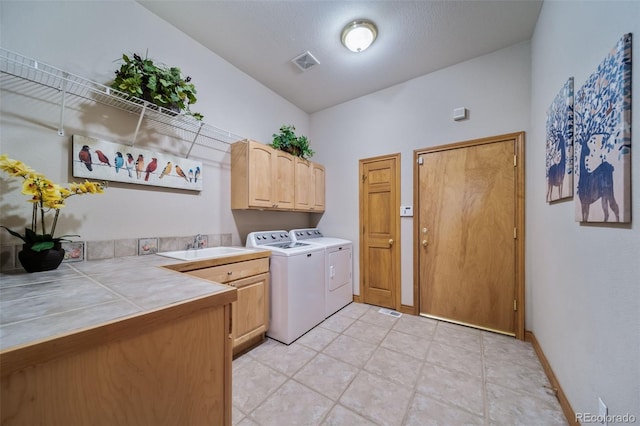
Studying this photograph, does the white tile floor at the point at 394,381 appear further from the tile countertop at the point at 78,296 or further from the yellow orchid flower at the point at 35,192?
the yellow orchid flower at the point at 35,192

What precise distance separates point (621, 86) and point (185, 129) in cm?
268

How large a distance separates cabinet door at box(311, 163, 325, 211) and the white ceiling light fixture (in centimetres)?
146

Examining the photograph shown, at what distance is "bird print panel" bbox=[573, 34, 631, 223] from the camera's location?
84 cm

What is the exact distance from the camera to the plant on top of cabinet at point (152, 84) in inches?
62.2

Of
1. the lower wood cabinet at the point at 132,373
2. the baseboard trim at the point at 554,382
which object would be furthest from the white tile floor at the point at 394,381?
the lower wood cabinet at the point at 132,373

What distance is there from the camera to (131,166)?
1.75m

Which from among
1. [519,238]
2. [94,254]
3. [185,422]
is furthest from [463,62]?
[94,254]

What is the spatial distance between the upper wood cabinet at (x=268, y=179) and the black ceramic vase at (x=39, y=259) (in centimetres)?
133

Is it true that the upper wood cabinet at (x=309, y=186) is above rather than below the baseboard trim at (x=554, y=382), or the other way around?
above

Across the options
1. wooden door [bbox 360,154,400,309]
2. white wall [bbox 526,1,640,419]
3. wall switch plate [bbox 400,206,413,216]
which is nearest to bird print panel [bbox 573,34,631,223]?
white wall [bbox 526,1,640,419]

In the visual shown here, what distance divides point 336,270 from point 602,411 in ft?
6.91

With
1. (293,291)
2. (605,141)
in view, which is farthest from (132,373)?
(605,141)

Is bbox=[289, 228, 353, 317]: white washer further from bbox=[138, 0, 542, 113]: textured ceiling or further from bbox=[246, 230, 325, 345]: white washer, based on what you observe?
bbox=[138, 0, 542, 113]: textured ceiling

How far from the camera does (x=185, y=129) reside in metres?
2.08
